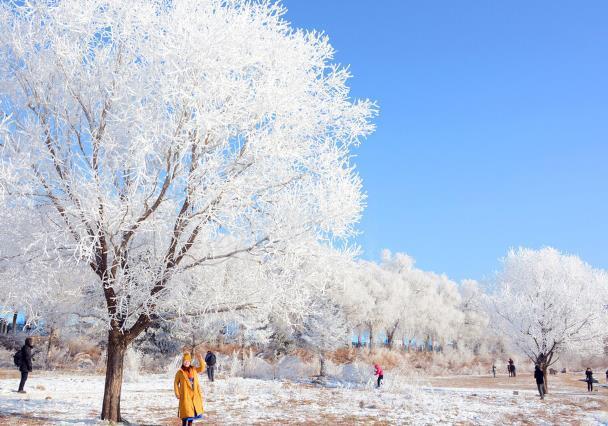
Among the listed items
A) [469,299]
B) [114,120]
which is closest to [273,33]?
[114,120]

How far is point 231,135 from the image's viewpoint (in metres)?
9.58

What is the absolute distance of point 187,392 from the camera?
30.2ft

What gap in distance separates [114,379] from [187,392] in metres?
2.07

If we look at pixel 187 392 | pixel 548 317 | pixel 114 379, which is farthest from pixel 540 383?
pixel 114 379

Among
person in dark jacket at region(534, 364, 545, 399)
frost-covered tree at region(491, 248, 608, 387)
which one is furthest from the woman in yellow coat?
frost-covered tree at region(491, 248, 608, 387)

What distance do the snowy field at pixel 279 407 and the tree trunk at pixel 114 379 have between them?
2.17ft

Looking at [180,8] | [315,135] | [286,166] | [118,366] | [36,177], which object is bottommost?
[118,366]

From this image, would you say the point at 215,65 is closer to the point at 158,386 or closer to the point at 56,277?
the point at 56,277

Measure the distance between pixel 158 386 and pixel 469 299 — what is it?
250 feet

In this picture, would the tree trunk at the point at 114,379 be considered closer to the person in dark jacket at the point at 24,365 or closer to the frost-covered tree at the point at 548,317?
the person in dark jacket at the point at 24,365

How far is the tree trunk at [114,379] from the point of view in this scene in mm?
10266

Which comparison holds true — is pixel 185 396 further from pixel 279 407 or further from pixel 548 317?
pixel 548 317

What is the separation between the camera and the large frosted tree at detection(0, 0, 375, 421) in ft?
28.9

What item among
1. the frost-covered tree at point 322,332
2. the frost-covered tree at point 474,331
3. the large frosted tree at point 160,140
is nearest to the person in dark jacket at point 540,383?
the frost-covered tree at point 322,332
